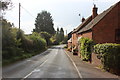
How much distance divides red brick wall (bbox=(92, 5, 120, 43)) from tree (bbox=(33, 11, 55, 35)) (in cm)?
8861

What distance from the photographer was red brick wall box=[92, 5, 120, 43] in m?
27.9

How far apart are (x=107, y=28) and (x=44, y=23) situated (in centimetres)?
9144

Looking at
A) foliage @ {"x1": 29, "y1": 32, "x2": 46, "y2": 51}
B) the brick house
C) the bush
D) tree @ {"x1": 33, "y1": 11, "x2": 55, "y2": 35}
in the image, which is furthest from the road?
tree @ {"x1": 33, "y1": 11, "x2": 55, "y2": 35}

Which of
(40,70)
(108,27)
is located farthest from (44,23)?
(40,70)

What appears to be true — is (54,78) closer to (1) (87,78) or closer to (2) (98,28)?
(1) (87,78)

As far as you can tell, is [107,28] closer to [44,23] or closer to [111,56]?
[111,56]

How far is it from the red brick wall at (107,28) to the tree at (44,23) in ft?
291

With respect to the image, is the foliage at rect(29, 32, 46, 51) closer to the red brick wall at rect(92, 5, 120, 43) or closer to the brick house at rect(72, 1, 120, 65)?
the brick house at rect(72, 1, 120, 65)

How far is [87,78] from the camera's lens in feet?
43.2

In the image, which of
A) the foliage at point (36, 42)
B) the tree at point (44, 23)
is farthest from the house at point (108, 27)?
the tree at point (44, 23)

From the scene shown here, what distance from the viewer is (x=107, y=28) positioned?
28391mm

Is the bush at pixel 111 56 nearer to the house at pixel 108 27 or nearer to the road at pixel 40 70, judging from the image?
the road at pixel 40 70

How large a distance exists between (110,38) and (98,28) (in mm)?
2323

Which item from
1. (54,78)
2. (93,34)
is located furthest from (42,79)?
(93,34)
